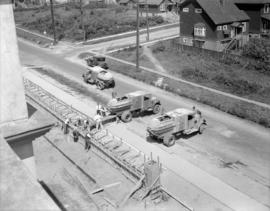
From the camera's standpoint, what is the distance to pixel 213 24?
46344 millimetres

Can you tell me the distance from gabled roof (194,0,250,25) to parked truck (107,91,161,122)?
23.8 meters

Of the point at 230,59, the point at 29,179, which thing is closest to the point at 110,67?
the point at 230,59

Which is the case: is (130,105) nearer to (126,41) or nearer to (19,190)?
(19,190)

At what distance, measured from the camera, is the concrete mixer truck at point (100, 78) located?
32969mm

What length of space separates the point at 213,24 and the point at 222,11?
352 cm

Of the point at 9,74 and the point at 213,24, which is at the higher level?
the point at 9,74

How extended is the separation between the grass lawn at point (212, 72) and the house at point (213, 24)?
5.39 m

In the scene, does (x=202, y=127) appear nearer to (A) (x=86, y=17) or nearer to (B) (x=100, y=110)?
(B) (x=100, y=110)

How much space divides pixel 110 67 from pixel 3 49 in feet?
110

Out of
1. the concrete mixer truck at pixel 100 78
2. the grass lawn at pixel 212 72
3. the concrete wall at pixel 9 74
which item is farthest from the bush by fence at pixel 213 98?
the concrete wall at pixel 9 74

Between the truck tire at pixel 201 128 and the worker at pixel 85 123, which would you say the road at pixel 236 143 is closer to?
the truck tire at pixel 201 128

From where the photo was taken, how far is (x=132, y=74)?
37.0 metres

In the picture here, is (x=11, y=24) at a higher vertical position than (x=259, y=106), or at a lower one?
higher

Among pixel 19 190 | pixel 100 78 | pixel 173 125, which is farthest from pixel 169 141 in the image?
pixel 19 190
